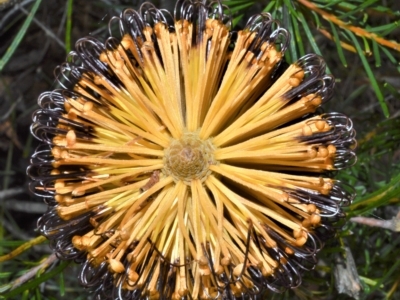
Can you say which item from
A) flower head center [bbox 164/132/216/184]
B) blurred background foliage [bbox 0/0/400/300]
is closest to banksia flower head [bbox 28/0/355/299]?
flower head center [bbox 164/132/216/184]

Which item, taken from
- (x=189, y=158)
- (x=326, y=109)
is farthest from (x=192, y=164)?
(x=326, y=109)

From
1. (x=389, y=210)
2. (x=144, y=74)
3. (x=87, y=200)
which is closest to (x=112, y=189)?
(x=87, y=200)

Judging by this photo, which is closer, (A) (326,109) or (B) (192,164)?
(B) (192,164)

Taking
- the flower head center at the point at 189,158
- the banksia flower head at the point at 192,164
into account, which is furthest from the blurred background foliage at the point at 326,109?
the flower head center at the point at 189,158

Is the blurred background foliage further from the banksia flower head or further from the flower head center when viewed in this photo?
the flower head center

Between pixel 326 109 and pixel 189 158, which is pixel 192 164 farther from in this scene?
pixel 326 109

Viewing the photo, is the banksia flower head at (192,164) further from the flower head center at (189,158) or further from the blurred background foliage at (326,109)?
the blurred background foliage at (326,109)
